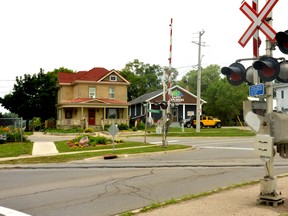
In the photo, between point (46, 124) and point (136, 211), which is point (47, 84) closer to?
point (46, 124)

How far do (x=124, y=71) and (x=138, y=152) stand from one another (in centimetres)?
6479

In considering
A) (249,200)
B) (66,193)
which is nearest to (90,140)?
(66,193)

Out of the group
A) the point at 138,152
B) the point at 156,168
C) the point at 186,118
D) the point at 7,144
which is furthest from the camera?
the point at 186,118

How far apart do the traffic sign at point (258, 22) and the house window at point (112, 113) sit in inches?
1596

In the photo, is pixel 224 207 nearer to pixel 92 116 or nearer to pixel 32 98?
pixel 92 116

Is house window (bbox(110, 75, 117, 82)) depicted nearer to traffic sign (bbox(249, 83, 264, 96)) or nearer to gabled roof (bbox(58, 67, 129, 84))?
gabled roof (bbox(58, 67, 129, 84))

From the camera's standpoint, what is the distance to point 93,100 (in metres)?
45.7

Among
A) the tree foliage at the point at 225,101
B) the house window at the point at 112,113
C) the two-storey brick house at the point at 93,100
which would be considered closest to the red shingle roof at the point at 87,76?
the two-storey brick house at the point at 93,100

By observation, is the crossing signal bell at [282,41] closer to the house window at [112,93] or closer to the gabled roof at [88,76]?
the gabled roof at [88,76]

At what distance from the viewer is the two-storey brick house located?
4584cm

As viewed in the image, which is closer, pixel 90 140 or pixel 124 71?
pixel 90 140

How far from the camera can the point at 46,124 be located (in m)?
53.9

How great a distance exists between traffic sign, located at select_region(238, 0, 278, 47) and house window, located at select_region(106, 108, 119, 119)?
40548mm

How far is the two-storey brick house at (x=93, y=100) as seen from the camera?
45.8 m
